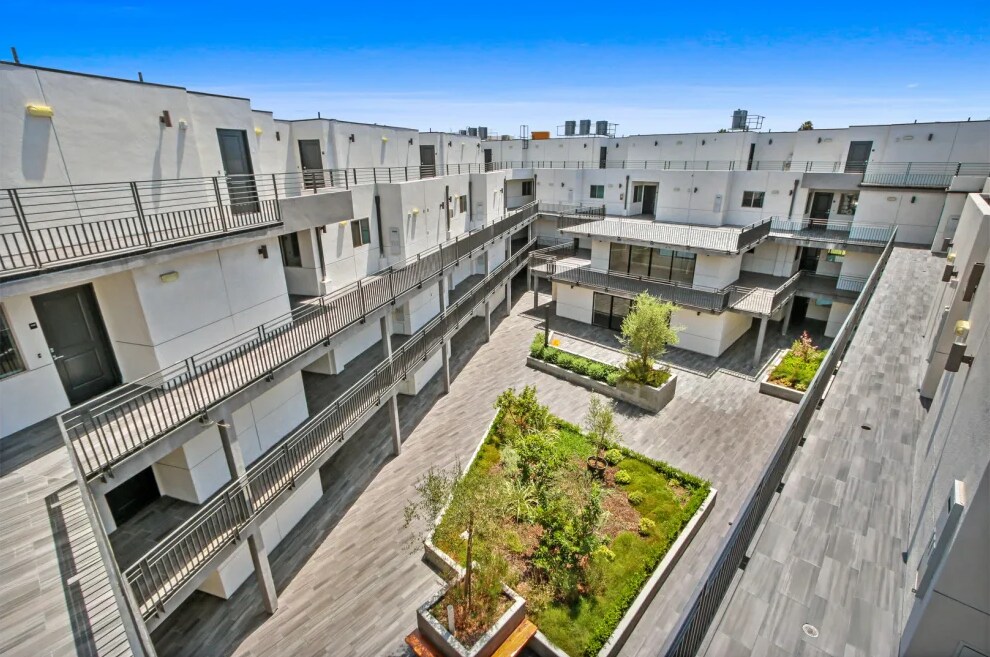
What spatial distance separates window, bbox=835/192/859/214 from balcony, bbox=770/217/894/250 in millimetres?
706

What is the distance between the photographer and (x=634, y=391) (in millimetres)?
20047

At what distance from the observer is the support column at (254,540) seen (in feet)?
32.9

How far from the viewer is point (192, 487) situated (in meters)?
10.7

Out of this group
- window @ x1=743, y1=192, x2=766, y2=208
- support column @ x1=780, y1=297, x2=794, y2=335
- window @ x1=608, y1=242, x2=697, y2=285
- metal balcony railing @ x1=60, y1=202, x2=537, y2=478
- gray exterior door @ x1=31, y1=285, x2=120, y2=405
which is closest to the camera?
metal balcony railing @ x1=60, y1=202, x2=537, y2=478

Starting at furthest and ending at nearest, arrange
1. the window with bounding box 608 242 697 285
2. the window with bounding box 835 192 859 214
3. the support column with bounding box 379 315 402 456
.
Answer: the window with bounding box 835 192 859 214 < the window with bounding box 608 242 697 285 < the support column with bounding box 379 315 402 456

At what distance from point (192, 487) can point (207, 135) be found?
8886 mm

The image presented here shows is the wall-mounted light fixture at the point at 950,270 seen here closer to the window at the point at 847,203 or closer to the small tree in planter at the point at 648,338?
the small tree in planter at the point at 648,338

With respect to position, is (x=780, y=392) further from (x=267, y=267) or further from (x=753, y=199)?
(x=267, y=267)

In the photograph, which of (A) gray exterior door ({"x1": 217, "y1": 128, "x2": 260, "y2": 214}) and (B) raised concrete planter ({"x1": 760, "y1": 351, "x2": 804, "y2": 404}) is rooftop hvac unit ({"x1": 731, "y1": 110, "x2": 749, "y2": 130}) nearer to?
(B) raised concrete planter ({"x1": 760, "y1": 351, "x2": 804, "y2": 404})

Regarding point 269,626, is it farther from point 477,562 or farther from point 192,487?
point 477,562

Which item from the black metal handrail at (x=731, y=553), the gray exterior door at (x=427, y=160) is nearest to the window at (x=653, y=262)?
the gray exterior door at (x=427, y=160)

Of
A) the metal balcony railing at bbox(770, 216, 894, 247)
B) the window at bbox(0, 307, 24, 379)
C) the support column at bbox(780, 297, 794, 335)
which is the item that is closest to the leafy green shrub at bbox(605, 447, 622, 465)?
the window at bbox(0, 307, 24, 379)

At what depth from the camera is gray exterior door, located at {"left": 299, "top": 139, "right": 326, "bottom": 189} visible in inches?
678

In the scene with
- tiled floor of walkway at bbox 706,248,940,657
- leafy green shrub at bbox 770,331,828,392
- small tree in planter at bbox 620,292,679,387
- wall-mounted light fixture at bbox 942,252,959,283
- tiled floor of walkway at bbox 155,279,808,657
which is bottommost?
tiled floor of walkway at bbox 155,279,808,657
